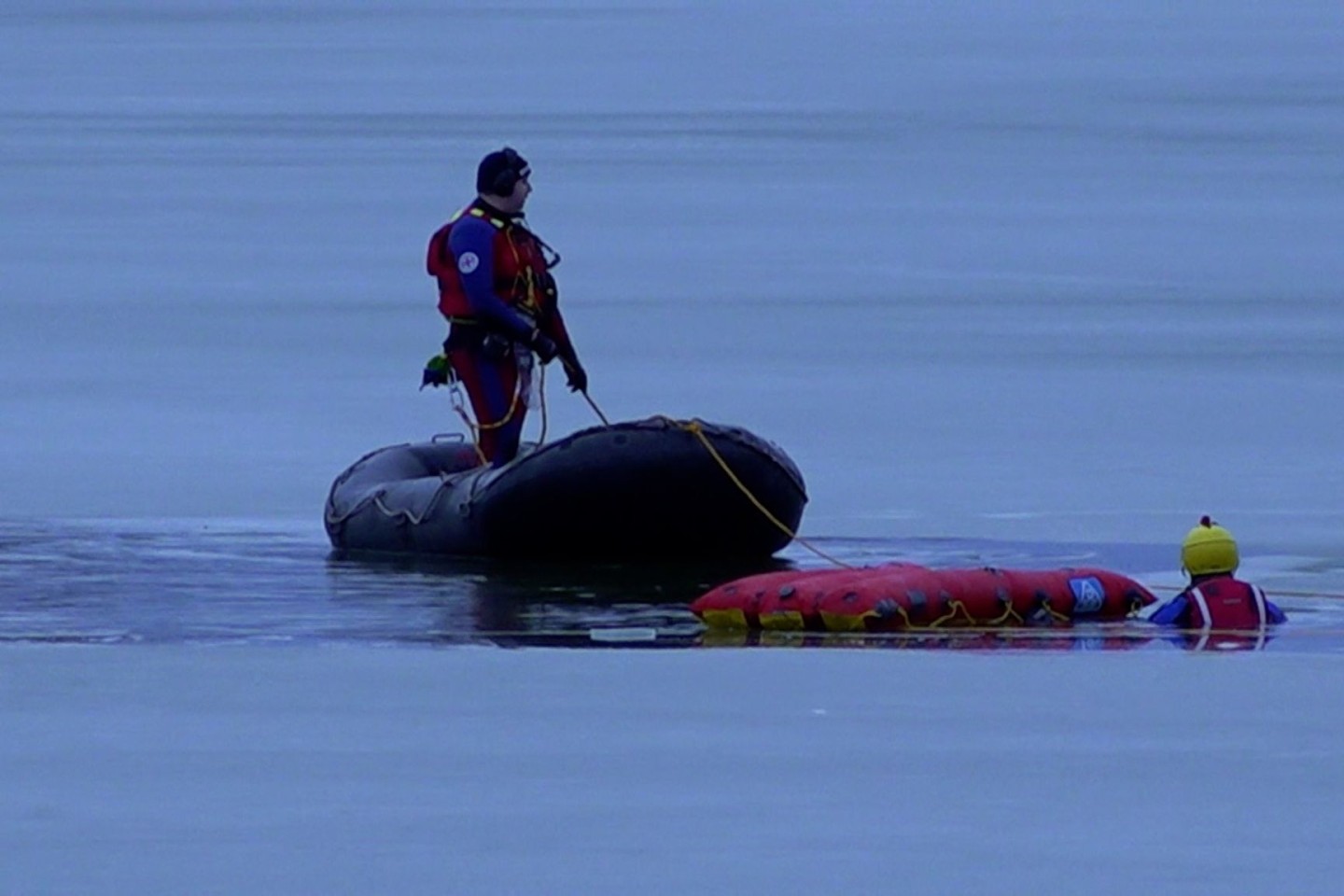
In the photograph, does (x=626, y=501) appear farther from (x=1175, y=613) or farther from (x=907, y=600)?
(x=1175, y=613)

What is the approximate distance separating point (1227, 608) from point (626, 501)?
2390 mm

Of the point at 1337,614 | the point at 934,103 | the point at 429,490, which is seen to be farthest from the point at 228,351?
the point at 934,103

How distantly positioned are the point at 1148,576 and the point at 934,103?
63.8 feet

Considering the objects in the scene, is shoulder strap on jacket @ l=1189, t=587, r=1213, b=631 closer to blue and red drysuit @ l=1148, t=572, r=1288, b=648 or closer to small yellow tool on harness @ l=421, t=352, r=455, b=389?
blue and red drysuit @ l=1148, t=572, r=1288, b=648

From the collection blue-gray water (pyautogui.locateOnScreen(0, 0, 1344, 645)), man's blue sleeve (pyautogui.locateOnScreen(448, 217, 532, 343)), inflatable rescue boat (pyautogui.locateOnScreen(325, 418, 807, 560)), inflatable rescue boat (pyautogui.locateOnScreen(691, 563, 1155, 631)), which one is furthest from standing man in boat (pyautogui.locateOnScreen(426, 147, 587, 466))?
inflatable rescue boat (pyautogui.locateOnScreen(691, 563, 1155, 631))

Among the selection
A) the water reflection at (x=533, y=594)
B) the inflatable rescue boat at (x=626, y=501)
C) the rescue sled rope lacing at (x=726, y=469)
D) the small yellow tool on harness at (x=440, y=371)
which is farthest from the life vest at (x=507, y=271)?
the water reflection at (x=533, y=594)

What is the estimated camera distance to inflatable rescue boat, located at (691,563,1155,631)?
879cm

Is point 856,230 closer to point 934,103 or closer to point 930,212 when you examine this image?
point 930,212

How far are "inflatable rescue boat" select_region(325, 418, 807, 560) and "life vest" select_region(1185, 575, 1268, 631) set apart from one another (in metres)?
2.13

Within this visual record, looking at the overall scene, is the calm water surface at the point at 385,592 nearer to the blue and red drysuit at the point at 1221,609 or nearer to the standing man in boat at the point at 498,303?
the blue and red drysuit at the point at 1221,609

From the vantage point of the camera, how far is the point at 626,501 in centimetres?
1058

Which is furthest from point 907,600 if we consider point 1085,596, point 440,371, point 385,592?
point 440,371

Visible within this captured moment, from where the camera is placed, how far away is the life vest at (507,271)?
10969mm

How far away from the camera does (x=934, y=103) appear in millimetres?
29250
